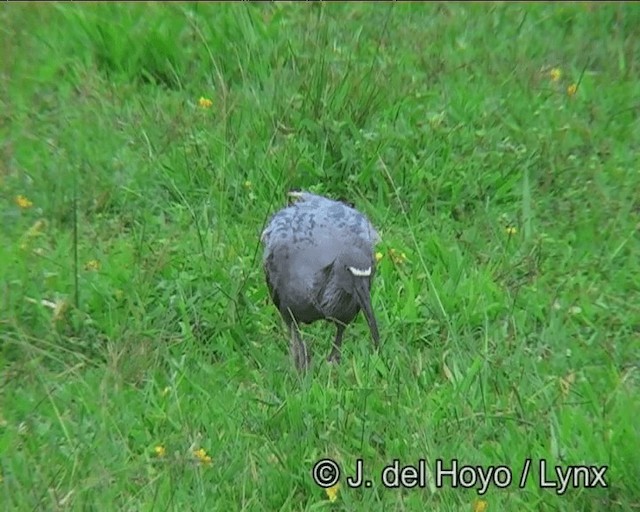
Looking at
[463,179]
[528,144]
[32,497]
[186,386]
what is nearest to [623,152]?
[528,144]

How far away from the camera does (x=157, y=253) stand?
203 inches

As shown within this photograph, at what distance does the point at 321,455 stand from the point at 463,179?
6.42 feet

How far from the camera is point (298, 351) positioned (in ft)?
14.9

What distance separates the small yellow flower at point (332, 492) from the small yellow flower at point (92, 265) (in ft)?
5.21

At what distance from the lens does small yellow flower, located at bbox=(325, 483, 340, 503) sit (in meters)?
3.91

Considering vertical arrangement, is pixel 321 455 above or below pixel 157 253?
below

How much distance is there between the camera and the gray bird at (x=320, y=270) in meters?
4.39

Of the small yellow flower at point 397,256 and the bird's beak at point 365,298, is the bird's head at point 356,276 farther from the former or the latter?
the small yellow flower at point 397,256

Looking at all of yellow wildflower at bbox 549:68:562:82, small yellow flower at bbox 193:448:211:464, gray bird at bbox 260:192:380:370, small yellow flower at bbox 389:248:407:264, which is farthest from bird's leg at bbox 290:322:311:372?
yellow wildflower at bbox 549:68:562:82

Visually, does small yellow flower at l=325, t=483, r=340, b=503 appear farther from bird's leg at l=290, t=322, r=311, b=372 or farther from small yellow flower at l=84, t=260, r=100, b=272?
small yellow flower at l=84, t=260, r=100, b=272

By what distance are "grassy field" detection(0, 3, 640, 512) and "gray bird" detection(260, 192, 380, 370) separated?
176mm

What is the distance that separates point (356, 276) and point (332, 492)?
31.3 inches

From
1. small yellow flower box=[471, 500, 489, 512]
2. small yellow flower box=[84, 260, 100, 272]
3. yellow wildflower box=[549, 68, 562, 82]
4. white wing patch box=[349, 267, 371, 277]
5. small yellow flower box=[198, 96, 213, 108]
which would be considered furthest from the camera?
yellow wildflower box=[549, 68, 562, 82]

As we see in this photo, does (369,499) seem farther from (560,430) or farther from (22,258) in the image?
(22,258)
